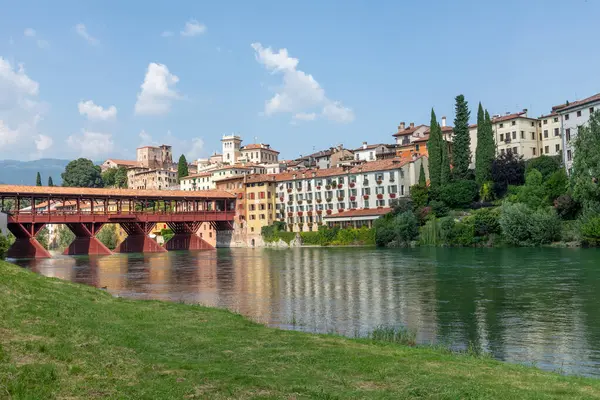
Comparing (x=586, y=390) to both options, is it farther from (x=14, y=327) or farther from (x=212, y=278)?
(x=212, y=278)

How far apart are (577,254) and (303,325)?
38.9m

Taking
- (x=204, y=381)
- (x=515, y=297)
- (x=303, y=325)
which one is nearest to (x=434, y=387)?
(x=204, y=381)

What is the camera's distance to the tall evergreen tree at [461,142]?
8910cm

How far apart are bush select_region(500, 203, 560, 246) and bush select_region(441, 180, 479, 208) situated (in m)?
15.2

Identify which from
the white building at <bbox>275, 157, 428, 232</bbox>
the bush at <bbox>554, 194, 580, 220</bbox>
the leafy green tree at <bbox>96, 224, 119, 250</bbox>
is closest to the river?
the bush at <bbox>554, 194, 580, 220</bbox>

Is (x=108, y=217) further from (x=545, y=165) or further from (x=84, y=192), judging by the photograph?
(x=545, y=165)

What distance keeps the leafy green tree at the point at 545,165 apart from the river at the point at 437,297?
1162 inches

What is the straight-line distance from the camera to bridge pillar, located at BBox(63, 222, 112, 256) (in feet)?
289

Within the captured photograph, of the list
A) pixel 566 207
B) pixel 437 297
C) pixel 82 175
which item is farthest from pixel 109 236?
pixel 437 297

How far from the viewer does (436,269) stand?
1745 inches

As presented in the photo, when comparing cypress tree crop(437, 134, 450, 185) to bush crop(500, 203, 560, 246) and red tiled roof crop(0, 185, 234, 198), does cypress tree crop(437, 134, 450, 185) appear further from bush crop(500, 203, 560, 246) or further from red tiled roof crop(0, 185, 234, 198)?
red tiled roof crop(0, 185, 234, 198)

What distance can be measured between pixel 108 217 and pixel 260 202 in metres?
30.5

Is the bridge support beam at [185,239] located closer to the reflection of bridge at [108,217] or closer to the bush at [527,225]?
the reflection of bridge at [108,217]

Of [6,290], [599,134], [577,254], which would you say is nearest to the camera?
[6,290]
